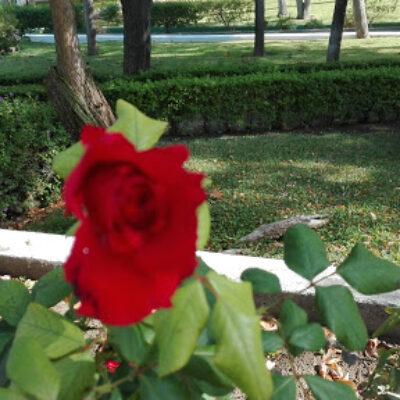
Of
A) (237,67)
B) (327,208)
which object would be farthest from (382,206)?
(237,67)

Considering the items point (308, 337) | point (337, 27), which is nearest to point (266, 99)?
point (337, 27)

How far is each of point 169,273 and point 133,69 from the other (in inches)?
457

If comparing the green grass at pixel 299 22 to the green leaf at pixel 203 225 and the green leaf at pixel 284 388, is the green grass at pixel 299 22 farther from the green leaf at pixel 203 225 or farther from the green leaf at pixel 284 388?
the green leaf at pixel 203 225

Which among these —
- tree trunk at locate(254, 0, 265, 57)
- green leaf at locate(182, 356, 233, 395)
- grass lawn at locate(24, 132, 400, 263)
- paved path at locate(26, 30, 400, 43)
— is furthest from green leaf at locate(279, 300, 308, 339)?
paved path at locate(26, 30, 400, 43)

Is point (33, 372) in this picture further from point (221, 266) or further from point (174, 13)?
point (174, 13)

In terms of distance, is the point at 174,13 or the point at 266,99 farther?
the point at 174,13

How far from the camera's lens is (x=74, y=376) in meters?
0.76

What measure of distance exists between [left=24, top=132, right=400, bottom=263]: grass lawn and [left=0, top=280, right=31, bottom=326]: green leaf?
2.68 meters

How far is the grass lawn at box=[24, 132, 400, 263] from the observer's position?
13.3 ft

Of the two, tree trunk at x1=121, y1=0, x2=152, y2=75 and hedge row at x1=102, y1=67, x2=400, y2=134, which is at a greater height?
tree trunk at x1=121, y1=0, x2=152, y2=75

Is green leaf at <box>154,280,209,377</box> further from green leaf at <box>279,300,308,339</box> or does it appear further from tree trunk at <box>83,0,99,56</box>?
tree trunk at <box>83,0,99,56</box>

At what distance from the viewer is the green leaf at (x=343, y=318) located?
0.94 metres

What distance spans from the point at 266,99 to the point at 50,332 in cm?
890

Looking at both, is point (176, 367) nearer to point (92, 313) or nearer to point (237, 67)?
point (92, 313)
